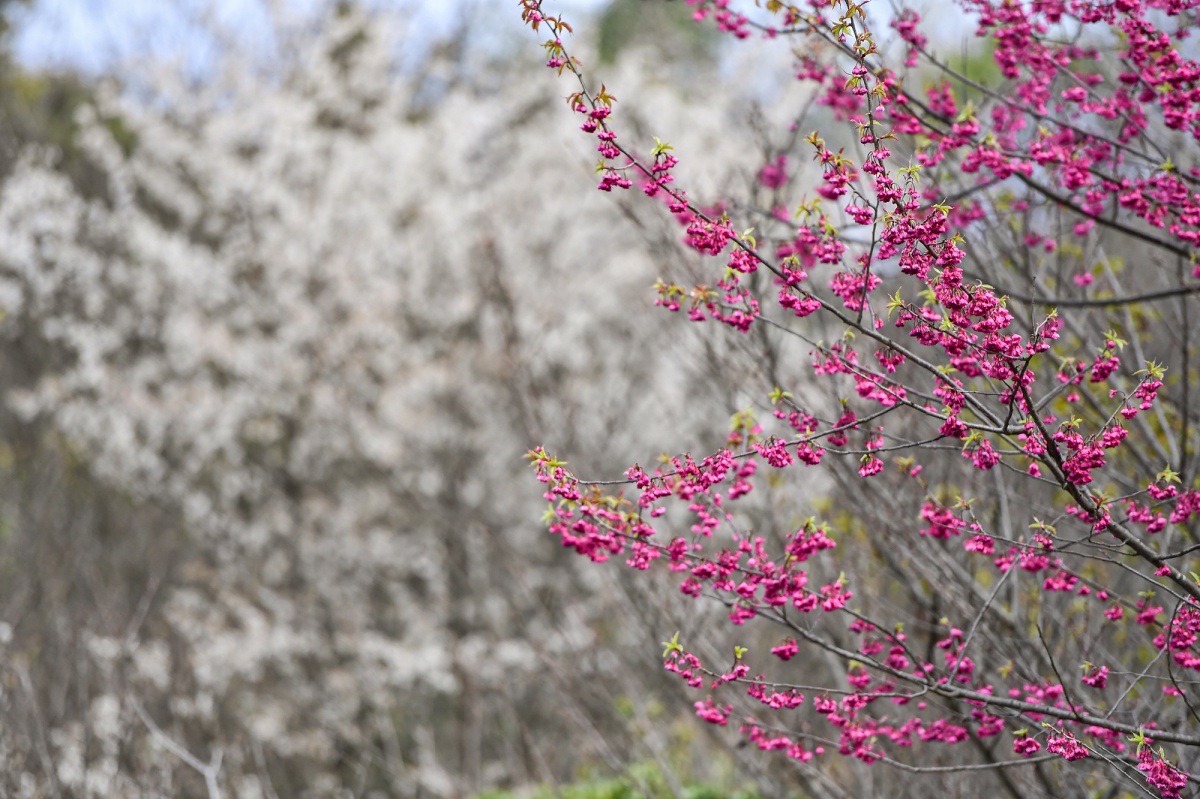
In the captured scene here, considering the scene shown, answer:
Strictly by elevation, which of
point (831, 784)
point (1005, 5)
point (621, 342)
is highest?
point (621, 342)

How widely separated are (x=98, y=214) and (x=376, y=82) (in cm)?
353

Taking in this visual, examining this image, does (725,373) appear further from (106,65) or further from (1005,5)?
(106,65)

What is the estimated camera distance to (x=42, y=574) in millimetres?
7523

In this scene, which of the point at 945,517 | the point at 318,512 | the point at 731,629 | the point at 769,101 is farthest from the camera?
the point at 769,101

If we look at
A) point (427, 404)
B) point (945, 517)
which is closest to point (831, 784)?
point (945, 517)

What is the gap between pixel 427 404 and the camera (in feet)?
36.2

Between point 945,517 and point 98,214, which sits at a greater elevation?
point 98,214

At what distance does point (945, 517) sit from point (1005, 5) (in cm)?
173

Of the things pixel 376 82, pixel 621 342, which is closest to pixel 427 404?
pixel 621 342

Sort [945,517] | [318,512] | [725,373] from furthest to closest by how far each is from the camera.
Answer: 1. [318,512]
2. [725,373]
3. [945,517]

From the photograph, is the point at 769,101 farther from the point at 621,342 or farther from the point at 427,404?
the point at 427,404

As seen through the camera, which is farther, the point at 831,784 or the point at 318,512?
the point at 318,512

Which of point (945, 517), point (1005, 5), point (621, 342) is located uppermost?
point (621, 342)

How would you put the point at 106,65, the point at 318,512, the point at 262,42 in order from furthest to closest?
the point at 106,65, the point at 262,42, the point at 318,512
